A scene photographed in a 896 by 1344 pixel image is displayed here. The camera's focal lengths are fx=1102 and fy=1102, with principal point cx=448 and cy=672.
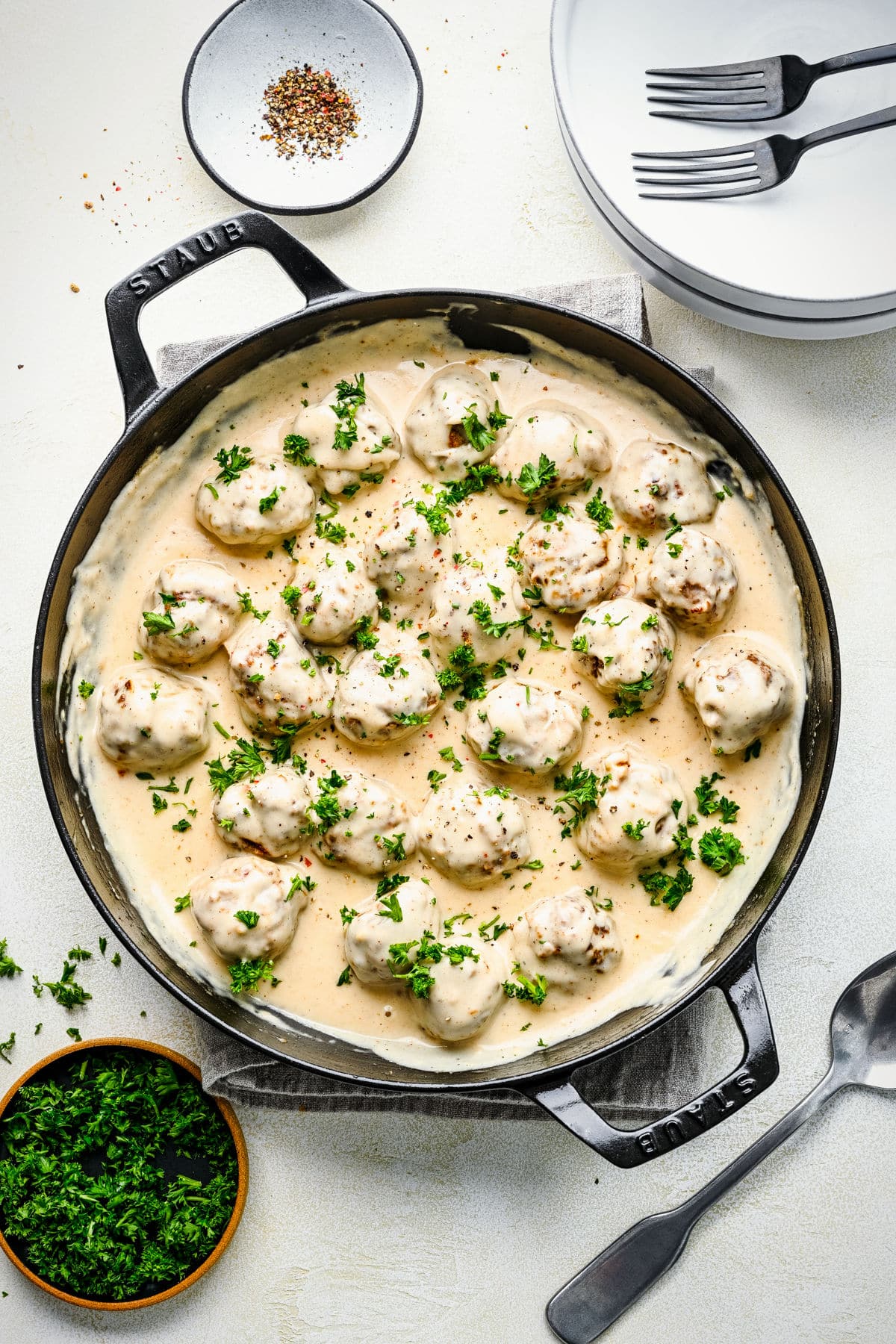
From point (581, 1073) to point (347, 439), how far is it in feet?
6.45

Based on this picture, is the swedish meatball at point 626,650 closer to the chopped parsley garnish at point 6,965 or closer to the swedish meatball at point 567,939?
the swedish meatball at point 567,939

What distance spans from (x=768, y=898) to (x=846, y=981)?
1.89 feet

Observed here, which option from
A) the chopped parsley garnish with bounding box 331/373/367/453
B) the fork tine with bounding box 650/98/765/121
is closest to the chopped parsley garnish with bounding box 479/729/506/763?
the chopped parsley garnish with bounding box 331/373/367/453

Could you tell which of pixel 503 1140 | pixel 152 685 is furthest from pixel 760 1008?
pixel 152 685

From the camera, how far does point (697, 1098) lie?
8.82 feet

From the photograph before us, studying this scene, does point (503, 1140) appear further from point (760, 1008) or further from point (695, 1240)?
point (760, 1008)

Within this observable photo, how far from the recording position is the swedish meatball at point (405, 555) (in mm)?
3090

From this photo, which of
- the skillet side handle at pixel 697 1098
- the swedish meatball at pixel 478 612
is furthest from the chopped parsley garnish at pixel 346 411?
the skillet side handle at pixel 697 1098

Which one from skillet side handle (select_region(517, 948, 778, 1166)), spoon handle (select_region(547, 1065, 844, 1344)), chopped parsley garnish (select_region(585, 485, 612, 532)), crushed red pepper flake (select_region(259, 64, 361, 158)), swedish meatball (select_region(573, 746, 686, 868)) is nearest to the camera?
skillet side handle (select_region(517, 948, 778, 1166))

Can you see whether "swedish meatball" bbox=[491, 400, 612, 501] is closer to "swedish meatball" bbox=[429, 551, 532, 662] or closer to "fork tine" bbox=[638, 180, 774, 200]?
"swedish meatball" bbox=[429, 551, 532, 662]

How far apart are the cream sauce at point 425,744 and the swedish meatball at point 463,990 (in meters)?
0.09

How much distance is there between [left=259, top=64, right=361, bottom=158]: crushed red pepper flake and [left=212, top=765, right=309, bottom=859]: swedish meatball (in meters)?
2.05

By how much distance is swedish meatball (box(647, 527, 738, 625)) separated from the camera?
304cm

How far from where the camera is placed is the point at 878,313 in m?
3.20
